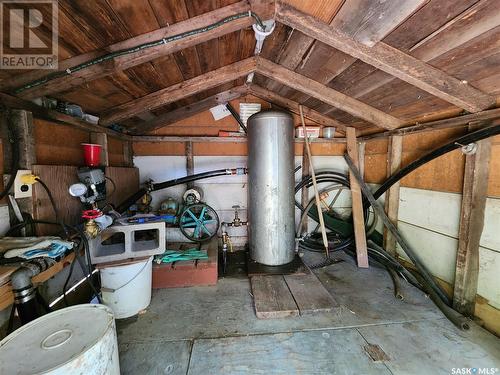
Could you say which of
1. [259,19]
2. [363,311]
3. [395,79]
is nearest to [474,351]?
[363,311]

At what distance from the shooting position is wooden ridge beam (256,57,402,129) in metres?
2.12

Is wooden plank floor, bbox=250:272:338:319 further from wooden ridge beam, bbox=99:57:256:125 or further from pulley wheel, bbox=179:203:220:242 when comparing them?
wooden ridge beam, bbox=99:57:256:125

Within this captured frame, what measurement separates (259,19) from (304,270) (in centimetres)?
229

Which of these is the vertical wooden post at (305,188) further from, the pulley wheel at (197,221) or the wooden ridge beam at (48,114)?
the wooden ridge beam at (48,114)

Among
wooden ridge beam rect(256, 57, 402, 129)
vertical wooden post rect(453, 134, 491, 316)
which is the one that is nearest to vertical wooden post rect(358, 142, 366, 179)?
wooden ridge beam rect(256, 57, 402, 129)

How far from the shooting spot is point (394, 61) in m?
1.44

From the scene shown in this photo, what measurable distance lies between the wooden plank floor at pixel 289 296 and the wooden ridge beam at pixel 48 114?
218 cm

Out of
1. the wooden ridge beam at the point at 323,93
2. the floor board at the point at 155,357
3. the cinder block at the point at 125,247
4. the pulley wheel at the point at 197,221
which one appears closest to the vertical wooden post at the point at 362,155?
the wooden ridge beam at the point at 323,93

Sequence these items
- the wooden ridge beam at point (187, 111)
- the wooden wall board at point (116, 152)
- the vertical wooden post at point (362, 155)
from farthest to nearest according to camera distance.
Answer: the vertical wooden post at point (362, 155)
the wooden ridge beam at point (187, 111)
the wooden wall board at point (116, 152)

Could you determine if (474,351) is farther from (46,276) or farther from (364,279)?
(46,276)

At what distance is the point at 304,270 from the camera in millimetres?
2348

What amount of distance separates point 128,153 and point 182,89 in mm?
1316

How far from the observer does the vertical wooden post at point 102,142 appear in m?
2.17

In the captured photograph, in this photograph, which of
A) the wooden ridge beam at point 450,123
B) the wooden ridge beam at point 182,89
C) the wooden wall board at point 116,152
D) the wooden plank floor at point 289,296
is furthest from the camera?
the wooden wall board at point 116,152
